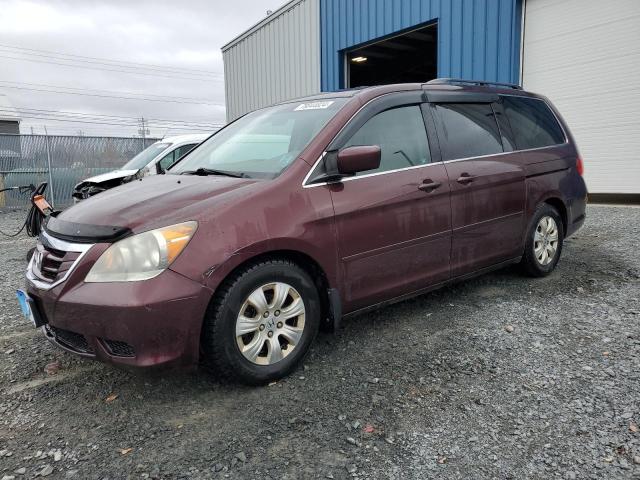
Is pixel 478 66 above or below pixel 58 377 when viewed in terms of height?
above

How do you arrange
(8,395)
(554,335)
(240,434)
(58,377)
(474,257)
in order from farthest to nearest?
(474,257)
(554,335)
(58,377)
(8,395)
(240,434)

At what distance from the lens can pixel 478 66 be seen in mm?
9336

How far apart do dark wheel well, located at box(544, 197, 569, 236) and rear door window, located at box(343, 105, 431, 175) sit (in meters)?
1.69

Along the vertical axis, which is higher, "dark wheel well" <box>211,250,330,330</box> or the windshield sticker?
the windshield sticker

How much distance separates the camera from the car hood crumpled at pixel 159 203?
2561 millimetres

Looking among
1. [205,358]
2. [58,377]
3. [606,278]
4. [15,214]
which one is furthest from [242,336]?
[15,214]

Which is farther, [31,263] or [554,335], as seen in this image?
[554,335]

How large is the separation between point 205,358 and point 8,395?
3.86 feet

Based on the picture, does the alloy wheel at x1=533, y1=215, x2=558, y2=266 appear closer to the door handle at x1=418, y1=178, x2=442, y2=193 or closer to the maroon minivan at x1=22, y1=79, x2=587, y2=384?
the maroon minivan at x1=22, y1=79, x2=587, y2=384

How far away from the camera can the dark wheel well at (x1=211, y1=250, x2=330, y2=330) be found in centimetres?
274

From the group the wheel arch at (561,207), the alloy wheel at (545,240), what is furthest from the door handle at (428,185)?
the wheel arch at (561,207)

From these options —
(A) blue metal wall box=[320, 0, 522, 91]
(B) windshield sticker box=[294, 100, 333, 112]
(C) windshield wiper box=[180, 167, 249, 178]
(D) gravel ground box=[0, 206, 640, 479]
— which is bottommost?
(D) gravel ground box=[0, 206, 640, 479]

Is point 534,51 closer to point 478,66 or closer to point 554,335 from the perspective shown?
point 478,66

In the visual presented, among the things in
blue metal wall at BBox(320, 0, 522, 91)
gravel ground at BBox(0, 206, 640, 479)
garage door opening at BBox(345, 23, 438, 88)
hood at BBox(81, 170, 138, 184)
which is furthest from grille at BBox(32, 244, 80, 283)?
garage door opening at BBox(345, 23, 438, 88)
